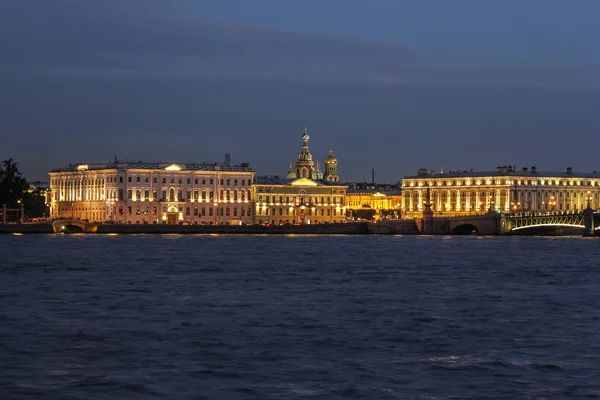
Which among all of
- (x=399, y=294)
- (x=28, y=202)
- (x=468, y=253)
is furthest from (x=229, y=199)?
(x=399, y=294)

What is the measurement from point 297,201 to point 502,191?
2014 centimetres

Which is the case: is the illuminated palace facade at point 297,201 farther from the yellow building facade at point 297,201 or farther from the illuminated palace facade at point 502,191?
the illuminated palace facade at point 502,191

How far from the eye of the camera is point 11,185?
375ft

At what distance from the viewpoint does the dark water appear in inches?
729

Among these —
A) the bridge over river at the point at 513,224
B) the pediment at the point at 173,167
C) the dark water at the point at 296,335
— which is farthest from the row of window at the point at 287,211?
the dark water at the point at 296,335

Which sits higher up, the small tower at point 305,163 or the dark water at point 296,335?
the small tower at point 305,163

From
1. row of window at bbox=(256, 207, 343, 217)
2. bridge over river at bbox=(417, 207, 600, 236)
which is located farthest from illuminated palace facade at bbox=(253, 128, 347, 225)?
bridge over river at bbox=(417, 207, 600, 236)

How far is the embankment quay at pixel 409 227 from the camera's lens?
3917 inches

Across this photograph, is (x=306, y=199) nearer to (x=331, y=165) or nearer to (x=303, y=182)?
(x=303, y=182)

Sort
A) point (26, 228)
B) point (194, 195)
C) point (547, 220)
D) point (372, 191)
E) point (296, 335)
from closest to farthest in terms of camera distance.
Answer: point (296, 335)
point (547, 220)
point (26, 228)
point (194, 195)
point (372, 191)

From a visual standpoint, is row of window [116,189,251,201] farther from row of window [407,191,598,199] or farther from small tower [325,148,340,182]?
small tower [325,148,340,182]

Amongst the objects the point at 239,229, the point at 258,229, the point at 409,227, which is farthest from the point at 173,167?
the point at 409,227

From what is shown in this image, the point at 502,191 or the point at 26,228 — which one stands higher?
the point at 502,191

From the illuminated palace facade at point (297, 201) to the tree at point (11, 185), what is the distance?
22.9 meters
